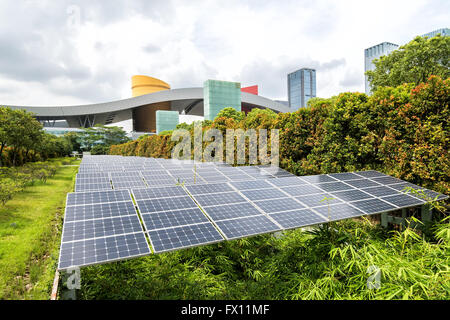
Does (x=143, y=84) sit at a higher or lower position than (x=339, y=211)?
higher

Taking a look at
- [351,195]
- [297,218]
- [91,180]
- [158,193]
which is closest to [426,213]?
[351,195]

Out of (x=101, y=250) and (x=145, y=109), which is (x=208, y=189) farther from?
(x=145, y=109)

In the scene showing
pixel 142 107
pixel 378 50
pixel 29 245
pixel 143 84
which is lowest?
pixel 29 245

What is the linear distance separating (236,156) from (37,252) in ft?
36.5

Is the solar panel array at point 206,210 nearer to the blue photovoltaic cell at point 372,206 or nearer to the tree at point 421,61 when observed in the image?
the blue photovoltaic cell at point 372,206

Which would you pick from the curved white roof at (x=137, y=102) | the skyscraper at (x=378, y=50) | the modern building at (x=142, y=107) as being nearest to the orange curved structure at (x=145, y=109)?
the modern building at (x=142, y=107)

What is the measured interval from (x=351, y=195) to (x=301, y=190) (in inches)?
49.3

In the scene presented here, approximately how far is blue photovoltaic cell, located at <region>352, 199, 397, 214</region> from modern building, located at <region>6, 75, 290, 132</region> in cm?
6119

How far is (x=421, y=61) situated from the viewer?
22625 mm

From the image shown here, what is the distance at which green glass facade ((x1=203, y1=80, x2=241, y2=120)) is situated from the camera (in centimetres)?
6412

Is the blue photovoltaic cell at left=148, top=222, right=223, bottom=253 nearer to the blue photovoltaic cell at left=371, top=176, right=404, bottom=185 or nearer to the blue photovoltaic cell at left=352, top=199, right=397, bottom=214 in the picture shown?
the blue photovoltaic cell at left=352, top=199, right=397, bottom=214
